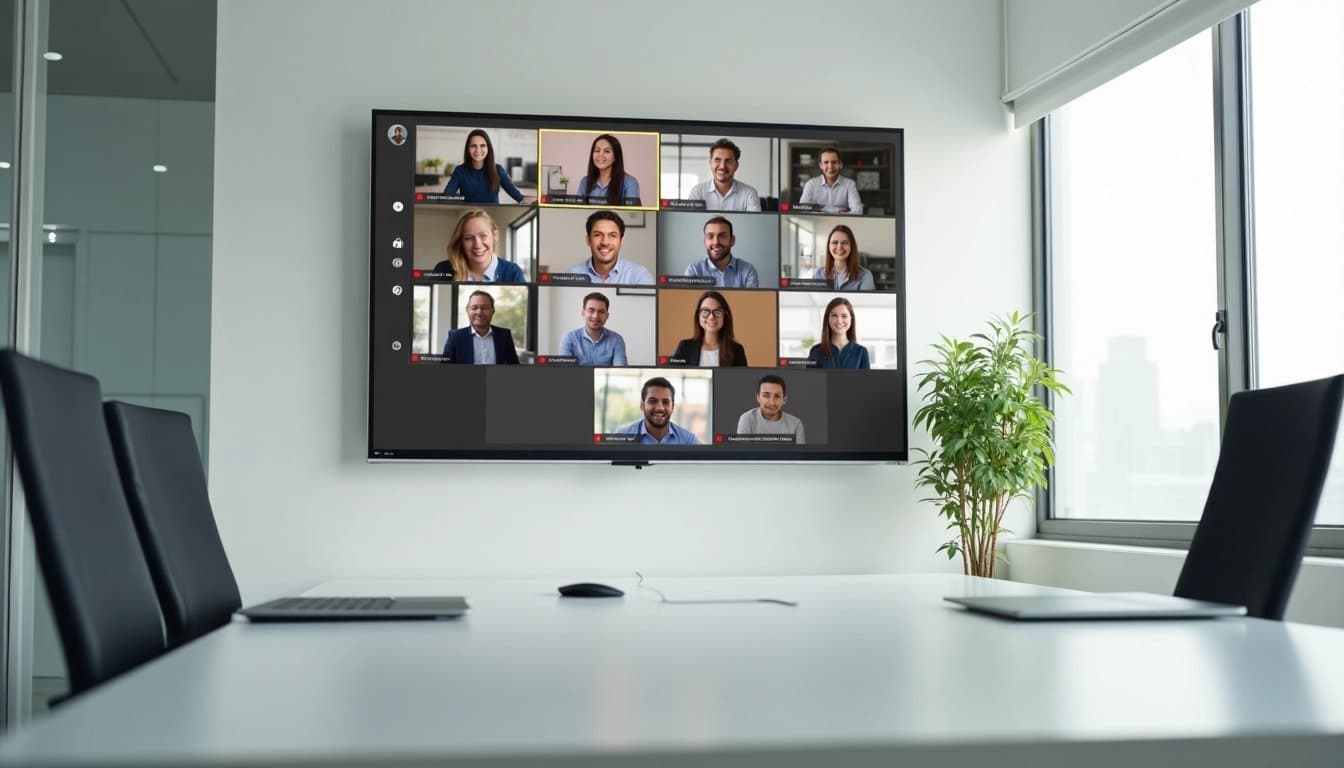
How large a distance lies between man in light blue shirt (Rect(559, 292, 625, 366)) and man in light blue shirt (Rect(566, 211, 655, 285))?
0.10 m

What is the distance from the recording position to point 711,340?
518 cm

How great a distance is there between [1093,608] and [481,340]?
3261 mm

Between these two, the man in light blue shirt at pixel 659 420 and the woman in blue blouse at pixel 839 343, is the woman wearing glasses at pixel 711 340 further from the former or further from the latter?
the woman in blue blouse at pixel 839 343

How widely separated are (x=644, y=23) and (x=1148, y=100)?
6.96 ft

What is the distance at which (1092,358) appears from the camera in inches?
209

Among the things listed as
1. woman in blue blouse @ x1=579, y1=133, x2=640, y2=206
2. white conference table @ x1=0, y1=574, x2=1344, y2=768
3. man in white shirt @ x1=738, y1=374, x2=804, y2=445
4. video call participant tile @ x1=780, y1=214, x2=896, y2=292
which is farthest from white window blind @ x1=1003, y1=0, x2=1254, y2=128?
white conference table @ x1=0, y1=574, x2=1344, y2=768

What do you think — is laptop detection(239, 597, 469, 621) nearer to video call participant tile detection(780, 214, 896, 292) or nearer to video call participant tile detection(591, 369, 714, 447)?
video call participant tile detection(591, 369, 714, 447)

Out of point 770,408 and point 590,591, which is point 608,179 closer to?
point 770,408

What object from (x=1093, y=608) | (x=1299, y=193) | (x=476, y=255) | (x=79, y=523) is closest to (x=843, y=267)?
(x=476, y=255)

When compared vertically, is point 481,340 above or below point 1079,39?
below

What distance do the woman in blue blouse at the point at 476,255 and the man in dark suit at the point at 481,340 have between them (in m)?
0.09

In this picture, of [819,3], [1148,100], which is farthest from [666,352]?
[1148,100]

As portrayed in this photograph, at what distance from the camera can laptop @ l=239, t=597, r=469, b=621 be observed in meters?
2.09

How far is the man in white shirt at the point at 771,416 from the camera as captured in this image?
518 cm
